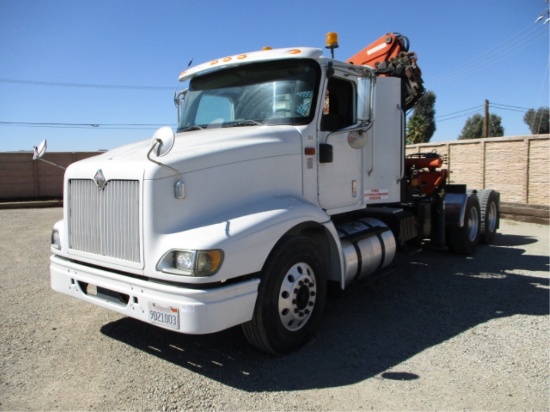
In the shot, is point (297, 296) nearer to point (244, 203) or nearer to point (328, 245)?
point (328, 245)

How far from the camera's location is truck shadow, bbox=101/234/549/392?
12.2ft

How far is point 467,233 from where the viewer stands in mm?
8062

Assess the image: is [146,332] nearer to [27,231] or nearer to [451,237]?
[451,237]

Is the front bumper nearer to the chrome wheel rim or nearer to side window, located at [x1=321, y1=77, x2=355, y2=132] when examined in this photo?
the chrome wheel rim

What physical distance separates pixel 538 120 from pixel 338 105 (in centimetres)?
5884

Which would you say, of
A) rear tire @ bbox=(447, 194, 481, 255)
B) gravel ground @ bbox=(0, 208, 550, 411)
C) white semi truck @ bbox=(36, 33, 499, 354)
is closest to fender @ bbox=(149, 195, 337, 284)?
white semi truck @ bbox=(36, 33, 499, 354)

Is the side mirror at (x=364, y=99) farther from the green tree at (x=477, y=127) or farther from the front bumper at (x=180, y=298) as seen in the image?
the green tree at (x=477, y=127)

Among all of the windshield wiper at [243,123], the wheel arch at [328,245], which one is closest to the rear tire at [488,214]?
the wheel arch at [328,245]

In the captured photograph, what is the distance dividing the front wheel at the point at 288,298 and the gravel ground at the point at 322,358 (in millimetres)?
183

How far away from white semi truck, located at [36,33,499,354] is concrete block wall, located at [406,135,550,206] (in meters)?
7.80

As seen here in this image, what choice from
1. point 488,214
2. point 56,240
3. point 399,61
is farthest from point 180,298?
point 488,214

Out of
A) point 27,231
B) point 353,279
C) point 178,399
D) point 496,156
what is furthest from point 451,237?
point 27,231

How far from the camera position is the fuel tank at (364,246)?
5.02 m

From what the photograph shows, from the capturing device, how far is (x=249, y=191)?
13.4 feet
